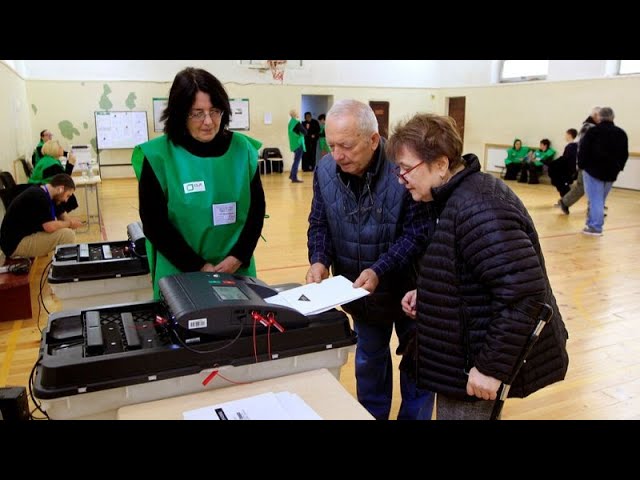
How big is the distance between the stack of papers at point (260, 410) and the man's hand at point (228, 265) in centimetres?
65

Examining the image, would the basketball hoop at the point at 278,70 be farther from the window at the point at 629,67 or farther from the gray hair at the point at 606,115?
the gray hair at the point at 606,115

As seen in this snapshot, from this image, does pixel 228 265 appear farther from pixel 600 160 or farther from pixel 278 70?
pixel 278 70

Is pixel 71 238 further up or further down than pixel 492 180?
further down

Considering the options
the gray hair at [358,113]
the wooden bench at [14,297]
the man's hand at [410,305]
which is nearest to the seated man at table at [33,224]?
the wooden bench at [14,297]

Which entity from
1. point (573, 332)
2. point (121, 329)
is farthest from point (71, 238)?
point (573, 332)

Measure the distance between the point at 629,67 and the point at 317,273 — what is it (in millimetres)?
10711

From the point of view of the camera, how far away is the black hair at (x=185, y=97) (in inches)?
64.7

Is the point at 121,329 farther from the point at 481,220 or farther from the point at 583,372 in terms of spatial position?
the point at 583,372

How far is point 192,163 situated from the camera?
1744 millimetres

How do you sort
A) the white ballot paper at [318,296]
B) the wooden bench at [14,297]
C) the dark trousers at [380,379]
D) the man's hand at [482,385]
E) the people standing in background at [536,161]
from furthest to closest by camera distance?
the people standing in background at [536,161], the wooden bench at [14,297], the dark trousers at [380,379], the white ballot paper at [318,296], the man's hand at [482,385]

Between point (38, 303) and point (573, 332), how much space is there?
3796mm

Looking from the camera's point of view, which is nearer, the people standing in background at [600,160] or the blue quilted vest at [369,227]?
the blue quilted vest at [369,227]

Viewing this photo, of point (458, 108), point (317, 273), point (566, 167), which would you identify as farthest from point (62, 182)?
point (458, 108)

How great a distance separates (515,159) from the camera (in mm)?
11680
